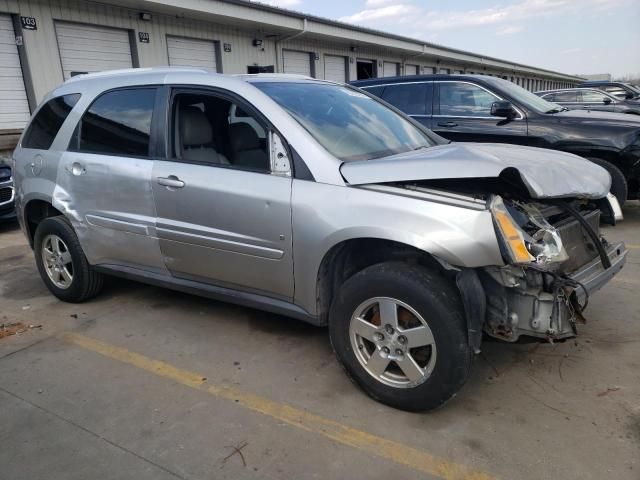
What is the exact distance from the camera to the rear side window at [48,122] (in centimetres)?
416

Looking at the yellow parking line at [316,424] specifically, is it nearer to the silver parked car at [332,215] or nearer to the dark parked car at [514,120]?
the silver parked car at [332,215]

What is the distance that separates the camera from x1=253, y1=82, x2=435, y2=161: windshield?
10.2 ft

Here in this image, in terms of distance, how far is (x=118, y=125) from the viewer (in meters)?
3.78

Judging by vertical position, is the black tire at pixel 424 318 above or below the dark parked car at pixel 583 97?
below

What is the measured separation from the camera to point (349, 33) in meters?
17.5

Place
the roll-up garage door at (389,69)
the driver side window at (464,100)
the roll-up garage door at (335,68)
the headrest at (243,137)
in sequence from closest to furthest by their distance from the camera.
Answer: the headrest at (243,137)
the driver side window at (464,100)
the roll-up garage door at (335,68)
the roll-up garage door at (389,69)

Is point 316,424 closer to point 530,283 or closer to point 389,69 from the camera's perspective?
point 530,283

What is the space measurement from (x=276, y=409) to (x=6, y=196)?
22.5 ft

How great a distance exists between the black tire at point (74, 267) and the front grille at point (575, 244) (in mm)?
3565

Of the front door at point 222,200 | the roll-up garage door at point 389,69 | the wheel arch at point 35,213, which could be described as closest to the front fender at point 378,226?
the front door at point 222,200

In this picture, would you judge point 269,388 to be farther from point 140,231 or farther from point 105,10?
point 105,10

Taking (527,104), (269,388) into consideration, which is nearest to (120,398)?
(269,388)

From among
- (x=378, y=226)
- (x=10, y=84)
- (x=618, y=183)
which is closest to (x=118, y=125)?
(x=378, y=226)

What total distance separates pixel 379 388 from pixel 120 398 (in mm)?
1495
